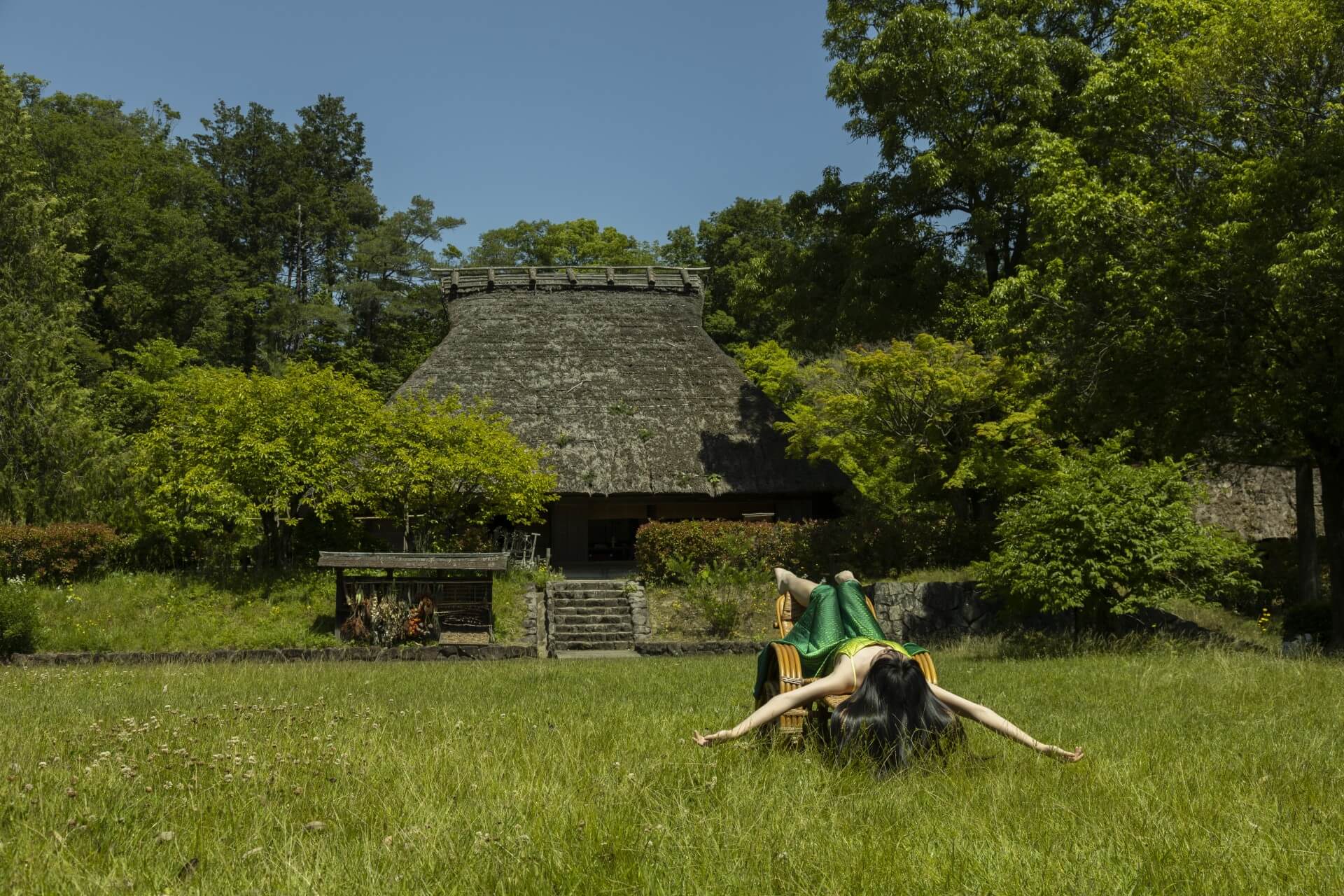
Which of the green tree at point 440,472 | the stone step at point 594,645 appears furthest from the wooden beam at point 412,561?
the green tree at point 440,472

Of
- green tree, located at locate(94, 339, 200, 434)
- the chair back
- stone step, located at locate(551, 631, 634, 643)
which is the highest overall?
green tree, located at locate(94, 339, 200, 434)

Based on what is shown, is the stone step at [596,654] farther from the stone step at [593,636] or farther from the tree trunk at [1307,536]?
the tree trunk at [1307,536]

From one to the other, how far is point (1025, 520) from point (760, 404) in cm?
1610

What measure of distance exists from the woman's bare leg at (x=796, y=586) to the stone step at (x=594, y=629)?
15.0m

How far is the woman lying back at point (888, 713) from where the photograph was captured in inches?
208

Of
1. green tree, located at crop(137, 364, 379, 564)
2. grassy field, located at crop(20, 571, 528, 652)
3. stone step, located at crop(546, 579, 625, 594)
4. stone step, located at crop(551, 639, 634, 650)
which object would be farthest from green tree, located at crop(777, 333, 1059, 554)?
green tree, located at crop(137, 364, 379, 564)

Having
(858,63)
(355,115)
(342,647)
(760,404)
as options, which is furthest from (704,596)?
(355,115)

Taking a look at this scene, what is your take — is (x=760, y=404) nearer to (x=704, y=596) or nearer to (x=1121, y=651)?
(x=704, y=596)

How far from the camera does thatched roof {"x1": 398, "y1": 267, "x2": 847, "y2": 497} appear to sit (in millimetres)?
28734

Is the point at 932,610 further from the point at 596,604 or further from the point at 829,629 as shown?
the point at 829,629

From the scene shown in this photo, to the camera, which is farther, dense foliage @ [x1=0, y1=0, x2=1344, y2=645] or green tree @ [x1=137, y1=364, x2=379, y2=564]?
green tree @ [x1=137, y1=364, x2=379, y2=564]

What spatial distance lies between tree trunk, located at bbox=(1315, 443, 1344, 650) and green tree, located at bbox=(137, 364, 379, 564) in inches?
718

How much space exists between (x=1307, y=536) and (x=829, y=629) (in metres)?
17.6

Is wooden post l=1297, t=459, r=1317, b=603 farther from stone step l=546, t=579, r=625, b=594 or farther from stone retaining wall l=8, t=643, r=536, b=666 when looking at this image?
stone retaining wall l=8, t=643, r=536, b=666
